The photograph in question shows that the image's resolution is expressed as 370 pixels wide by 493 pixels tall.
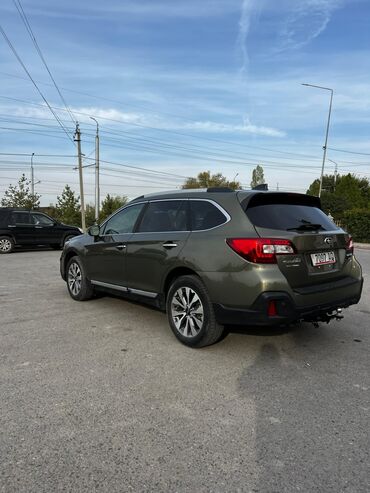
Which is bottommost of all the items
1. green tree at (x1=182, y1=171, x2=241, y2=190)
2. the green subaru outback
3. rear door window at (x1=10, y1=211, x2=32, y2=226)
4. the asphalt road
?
the asphalt road

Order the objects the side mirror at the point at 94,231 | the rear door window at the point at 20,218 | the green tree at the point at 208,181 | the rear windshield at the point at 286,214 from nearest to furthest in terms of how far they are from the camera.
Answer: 1. the rear windshield at the point at 286,214
2. the side mirror at the point at 94,231
3. the rear door window at the point at 20,218
4. the green tree at the point at 208,181

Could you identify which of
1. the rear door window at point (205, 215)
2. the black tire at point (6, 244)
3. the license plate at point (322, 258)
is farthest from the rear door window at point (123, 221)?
the black tire at point (6, 244)

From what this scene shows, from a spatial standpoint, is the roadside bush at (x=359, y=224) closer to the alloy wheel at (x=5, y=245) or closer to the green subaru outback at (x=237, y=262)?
the alloy wheel at (x=5, y=245)

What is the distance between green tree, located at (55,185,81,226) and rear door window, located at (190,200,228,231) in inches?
1433

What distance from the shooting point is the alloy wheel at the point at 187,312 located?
4.43 m

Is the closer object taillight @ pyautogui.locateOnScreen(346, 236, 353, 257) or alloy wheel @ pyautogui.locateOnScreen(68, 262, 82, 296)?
taillight @ pyautogui.locateOnScreen(346, 236, 353, 257)

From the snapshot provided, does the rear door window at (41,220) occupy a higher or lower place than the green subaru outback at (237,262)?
higher

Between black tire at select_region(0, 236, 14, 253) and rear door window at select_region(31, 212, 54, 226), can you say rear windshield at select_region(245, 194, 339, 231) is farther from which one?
rear door window at select_region(31, 212, 54, 226)

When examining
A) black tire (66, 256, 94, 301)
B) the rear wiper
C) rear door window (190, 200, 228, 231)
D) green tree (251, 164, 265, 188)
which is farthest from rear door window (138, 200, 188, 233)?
green tree (251, 164, 265, 188)

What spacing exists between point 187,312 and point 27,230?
1316 centimetres

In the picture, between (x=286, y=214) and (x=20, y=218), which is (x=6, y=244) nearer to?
(x=20, y=218)

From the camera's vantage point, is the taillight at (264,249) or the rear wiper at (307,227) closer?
the taillight at (264,249)

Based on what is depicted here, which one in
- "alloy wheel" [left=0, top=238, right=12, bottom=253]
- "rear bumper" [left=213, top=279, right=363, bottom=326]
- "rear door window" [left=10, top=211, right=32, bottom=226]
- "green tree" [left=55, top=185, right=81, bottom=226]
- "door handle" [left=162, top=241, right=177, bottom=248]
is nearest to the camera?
"rear bumper" [left=213, top=279, right=363, bottom=326]

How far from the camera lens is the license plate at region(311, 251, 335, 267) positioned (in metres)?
4.18
